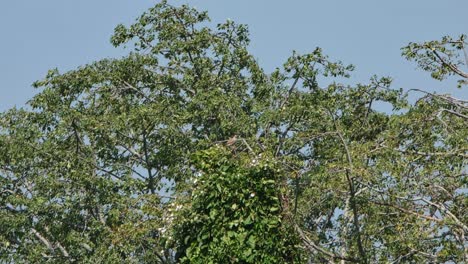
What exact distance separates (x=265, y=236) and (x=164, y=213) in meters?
1.92

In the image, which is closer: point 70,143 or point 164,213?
point 164,213

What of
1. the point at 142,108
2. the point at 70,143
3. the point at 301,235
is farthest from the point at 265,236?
the point at 70,143

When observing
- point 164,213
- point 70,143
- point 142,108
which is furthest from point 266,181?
point 70,143

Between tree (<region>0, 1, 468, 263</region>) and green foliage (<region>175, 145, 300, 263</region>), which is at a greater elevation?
tree (<region>0, 1, 468, 263</region>)

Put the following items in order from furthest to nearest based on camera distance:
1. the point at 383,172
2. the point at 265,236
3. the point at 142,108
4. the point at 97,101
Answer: the point at 97,101 → the point at 142,108 → the point at 383,172 → the point at 265,236

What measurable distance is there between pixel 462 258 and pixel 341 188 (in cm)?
174

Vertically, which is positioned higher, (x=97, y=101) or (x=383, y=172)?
(x=97, y=101)

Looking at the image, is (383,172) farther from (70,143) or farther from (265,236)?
(70,143)

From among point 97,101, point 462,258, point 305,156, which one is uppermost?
point 97,101

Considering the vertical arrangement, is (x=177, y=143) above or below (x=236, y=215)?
above

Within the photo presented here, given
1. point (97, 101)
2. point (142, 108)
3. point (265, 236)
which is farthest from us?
point (97, 101)

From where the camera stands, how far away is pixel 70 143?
72.1ft

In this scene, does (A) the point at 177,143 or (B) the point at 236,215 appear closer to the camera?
(B) the point at 236,215

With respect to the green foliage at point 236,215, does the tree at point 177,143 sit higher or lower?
higher
